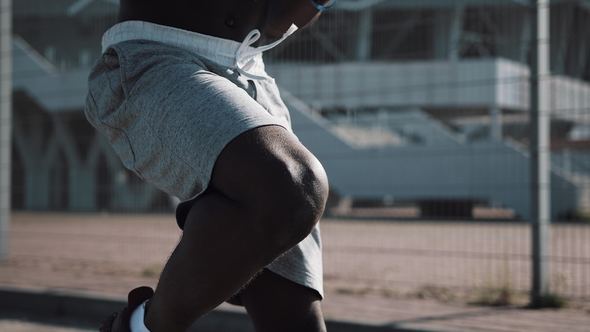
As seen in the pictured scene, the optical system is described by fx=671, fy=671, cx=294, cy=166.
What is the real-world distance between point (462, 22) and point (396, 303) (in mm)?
3344

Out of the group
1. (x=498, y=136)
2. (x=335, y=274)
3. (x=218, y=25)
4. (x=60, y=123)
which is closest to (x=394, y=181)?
(x=498, y=136)

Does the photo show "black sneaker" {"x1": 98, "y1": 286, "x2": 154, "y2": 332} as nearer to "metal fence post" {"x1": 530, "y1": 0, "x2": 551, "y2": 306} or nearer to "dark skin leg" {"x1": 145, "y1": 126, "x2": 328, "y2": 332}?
"dark skin leg" {"x1": 145, "y1": 126, "x2": 328, "y2": 332}

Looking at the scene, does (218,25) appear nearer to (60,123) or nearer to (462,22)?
(462,22)

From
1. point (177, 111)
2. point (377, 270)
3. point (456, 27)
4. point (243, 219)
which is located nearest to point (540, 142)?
point (456, 27)

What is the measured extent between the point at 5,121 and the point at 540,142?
6.38m

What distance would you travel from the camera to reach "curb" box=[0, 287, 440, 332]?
4320 millimetres

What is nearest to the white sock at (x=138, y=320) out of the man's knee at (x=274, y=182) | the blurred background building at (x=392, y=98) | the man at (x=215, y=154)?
the man at (x=215, y=154)

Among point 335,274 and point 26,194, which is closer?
point 335,274

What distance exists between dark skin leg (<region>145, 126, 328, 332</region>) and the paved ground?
3226 millimetres

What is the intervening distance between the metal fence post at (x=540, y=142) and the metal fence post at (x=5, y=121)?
6210mm

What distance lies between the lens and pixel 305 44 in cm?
686

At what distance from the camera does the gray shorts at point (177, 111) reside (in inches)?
48.8

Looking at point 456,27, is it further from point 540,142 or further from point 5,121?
point 5,121

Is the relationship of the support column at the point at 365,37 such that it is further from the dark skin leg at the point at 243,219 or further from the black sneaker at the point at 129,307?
the dark skin leg at the point at 243,219
